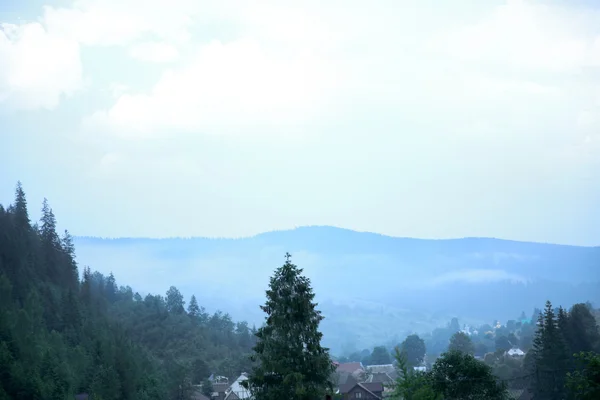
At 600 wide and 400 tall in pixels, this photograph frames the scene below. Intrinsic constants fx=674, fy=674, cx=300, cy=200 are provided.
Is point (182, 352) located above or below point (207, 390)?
above

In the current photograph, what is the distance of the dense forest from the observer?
52.2 meters

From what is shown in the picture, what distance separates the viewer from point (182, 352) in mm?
120688

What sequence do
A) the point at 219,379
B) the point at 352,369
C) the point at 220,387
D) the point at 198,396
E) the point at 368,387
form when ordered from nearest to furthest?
the point at 198,396, the point at 368,387, the point at 220,387, the point at 219,379, the point at 352,369

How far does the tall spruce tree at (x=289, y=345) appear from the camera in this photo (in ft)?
95.9

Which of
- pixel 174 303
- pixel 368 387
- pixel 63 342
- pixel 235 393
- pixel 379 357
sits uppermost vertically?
pixel 63 342

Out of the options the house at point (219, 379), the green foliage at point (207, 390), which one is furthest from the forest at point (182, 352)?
the green foliage at point (207, 390)

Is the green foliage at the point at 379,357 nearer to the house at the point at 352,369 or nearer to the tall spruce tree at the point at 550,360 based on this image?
the house at the point at 352,369

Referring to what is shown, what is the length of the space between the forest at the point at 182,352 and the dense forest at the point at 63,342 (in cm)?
14

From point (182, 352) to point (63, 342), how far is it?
5383cm

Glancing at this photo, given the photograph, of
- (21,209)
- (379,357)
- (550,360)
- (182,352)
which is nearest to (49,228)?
(21,209)

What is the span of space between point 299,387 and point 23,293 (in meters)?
55.1

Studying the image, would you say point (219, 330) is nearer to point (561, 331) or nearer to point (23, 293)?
point (23, 293)

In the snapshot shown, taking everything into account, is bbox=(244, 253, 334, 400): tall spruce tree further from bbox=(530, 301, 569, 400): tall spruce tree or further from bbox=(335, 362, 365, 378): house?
bbox=(335, 362, 365, 378): house

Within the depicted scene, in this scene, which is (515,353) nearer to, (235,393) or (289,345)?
(235,393)
